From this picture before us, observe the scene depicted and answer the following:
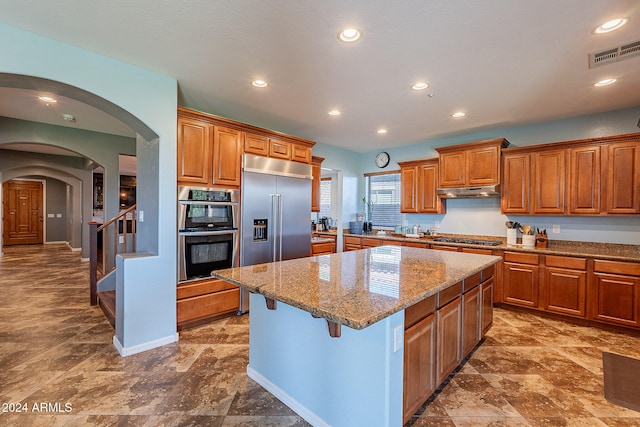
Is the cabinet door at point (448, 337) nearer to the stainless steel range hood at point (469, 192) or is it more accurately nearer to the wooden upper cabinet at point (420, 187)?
the stainless steel range hood at point (469, 192)

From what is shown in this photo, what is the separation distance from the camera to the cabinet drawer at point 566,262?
3299 mm

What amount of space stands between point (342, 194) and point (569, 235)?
11.9ft

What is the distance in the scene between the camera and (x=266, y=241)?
12.2 ft

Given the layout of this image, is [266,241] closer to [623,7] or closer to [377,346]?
[377,346]

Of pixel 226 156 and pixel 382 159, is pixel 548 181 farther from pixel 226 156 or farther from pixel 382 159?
pixel 226 156

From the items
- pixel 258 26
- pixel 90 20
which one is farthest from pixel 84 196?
pixel 258 26

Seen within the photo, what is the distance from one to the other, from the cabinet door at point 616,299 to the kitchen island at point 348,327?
73.5 inches

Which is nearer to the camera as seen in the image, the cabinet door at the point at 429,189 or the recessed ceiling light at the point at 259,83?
the recessed ceiling light at the point at 259,83

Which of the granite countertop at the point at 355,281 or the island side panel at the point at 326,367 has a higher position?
the granite countertop at the point at 355,281

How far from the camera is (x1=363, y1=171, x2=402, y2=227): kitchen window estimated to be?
576 cm

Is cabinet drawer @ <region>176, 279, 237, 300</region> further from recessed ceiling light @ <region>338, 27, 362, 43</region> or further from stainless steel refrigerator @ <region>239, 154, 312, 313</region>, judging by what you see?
recessed ceiling light @ <region>338, 27, 362, 43</region>

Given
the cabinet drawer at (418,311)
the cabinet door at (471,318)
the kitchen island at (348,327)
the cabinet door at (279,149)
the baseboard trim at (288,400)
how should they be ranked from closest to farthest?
the kitchen island at (348,327)
the cabinet drawer at (418,311)
the baseboard trim at (288,400)
the cabinet door at (471,318)
the cabinet door at (279,149)

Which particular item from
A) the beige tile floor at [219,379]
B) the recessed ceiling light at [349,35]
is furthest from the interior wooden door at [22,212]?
the recessed ceiling light at [349,35]

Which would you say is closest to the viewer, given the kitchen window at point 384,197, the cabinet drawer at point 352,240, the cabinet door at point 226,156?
the cabinet door at point 226,156
